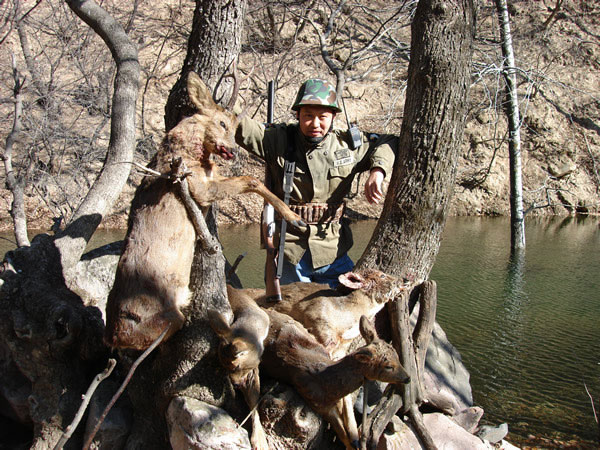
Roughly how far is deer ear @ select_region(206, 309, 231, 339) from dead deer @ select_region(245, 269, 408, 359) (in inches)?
28.8

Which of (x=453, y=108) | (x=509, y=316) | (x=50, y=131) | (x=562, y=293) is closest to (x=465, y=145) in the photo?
(x=562, y=293)

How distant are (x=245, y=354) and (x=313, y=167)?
1.74 meters

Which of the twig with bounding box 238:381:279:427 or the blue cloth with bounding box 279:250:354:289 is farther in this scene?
the blue cloth with bounding box 279:250:354:289

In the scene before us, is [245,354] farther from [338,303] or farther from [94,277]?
[94,277]

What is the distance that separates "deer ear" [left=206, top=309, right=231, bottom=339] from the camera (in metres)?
2.97

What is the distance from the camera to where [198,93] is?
125 inches

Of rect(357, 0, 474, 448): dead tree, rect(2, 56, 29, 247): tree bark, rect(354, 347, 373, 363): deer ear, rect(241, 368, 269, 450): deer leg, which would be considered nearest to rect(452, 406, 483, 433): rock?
rect(357, 0, 474, 448): dead tree

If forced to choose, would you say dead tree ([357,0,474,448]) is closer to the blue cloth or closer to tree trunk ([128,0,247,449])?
the blue cloth

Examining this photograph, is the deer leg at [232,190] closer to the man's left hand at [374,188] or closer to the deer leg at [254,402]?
the man's left hand at [374,188]

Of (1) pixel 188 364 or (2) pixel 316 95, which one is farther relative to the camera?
(2) pixel 316 95

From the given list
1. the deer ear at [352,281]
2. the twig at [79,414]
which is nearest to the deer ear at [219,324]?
the twig at [79,414]

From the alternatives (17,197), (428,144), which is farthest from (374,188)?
(17,197)

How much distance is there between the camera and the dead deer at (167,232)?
291 cm

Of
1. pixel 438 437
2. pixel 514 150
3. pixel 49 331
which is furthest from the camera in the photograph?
pixel 514 150
